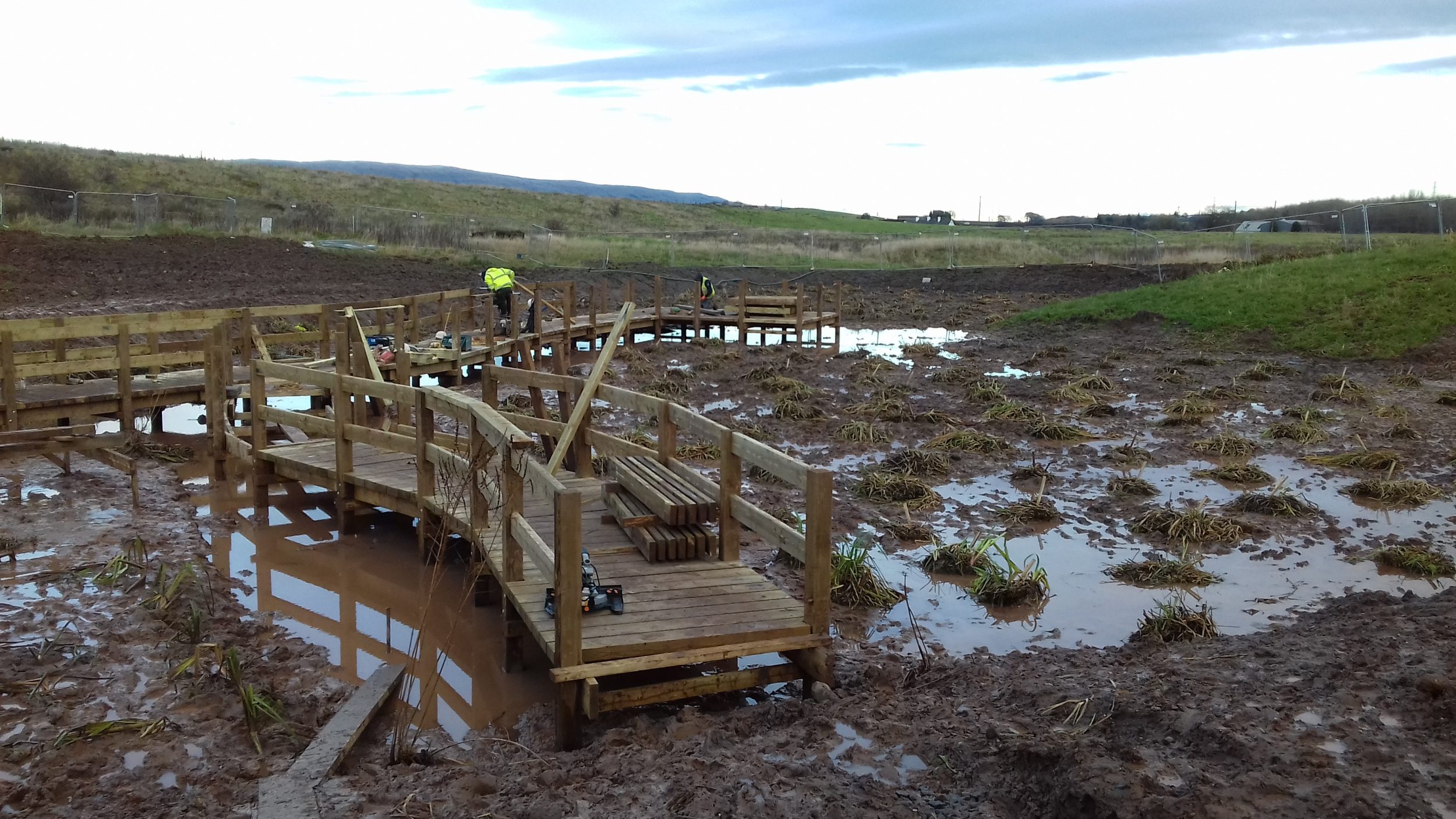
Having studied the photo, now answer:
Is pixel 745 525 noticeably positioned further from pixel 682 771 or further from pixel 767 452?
pixel 682 771

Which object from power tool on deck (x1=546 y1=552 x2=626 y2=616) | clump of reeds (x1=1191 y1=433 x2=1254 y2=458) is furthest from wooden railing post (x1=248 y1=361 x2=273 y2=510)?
clump of reeds (x1=1191 y1=433 x2=1254 y2=458)

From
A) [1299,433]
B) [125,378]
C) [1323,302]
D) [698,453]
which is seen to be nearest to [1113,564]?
[698,453]

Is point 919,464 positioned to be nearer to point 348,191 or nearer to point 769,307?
point 769,307

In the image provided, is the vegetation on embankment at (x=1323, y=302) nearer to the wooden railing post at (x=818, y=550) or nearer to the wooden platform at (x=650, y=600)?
the wooden platform at (x=650, y=600)

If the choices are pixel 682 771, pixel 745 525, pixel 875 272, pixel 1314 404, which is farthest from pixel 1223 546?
pixel 875 272

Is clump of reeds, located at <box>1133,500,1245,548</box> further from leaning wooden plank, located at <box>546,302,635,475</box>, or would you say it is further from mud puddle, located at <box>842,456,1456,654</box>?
leaning wooden plank, located at <box>546,302,635,475</box>

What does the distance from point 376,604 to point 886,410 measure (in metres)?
9.23

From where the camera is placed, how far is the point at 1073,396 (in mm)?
17703

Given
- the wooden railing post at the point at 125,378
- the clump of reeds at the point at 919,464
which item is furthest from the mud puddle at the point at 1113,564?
the wooden railing post at the point at 125,378

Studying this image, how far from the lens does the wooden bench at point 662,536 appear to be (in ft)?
24.9

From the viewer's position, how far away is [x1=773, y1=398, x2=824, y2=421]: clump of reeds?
16344mm

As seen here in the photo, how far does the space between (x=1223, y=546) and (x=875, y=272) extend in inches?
1389

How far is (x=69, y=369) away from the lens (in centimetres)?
1368

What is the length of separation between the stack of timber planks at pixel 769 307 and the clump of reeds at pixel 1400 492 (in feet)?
54.3
